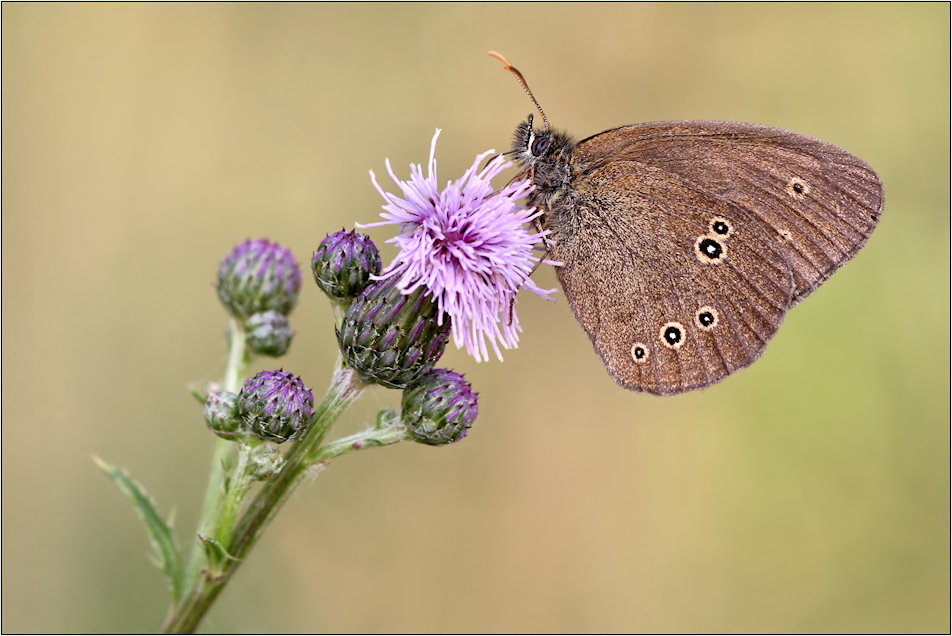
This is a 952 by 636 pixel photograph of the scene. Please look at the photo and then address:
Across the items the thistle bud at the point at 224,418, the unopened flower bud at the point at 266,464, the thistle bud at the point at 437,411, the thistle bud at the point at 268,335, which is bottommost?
the unopened flower bud at the point at 266,464

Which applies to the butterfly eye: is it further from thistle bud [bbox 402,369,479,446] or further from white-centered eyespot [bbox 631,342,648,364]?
thistle bud [bbox 402,369,479,446]

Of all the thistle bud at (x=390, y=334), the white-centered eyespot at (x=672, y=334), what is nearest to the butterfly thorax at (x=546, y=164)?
the white-centered eyespot at (x=672, y=334)

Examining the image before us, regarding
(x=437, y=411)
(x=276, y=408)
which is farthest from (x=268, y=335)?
(x=437, y=411)

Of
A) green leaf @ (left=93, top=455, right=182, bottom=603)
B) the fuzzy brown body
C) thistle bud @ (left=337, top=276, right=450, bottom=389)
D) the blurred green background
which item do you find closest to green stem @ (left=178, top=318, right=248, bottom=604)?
green leaf @ (left=93, top=455, right=182, bottom=603)

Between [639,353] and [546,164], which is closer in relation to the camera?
[639,353]

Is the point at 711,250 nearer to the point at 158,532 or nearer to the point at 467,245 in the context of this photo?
the point at 467,245

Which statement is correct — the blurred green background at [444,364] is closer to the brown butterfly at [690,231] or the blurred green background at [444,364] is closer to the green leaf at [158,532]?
the brown butterfly at [690,231]
